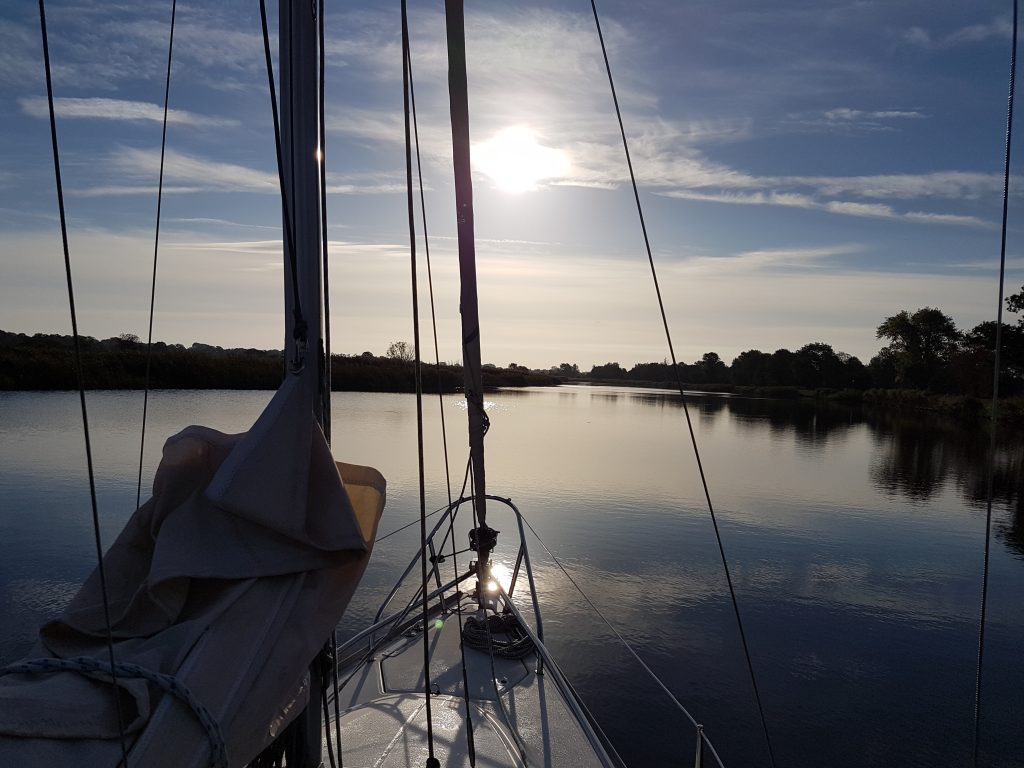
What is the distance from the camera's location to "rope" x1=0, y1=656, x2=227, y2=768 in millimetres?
1809

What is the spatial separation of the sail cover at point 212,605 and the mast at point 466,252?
1867 millimetres

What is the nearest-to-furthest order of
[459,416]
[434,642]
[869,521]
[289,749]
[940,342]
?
[289,749]
[434,642]
[869,521]
[459,416]
[940,342]

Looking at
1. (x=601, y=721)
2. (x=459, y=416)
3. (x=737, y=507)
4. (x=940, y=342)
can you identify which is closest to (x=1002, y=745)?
(x=601, y=721)

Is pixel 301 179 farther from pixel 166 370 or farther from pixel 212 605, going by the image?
pixel 166 370

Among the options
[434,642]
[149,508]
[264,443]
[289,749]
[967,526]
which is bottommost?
[967,526]

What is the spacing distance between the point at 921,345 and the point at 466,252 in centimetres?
7495

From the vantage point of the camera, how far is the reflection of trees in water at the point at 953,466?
18.2m

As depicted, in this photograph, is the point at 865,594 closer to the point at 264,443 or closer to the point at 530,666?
the point at 530,666

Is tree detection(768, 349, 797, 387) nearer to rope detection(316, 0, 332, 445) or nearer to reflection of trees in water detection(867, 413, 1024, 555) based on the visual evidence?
reflection of trees in water detection(867, 413, 1024, 555)

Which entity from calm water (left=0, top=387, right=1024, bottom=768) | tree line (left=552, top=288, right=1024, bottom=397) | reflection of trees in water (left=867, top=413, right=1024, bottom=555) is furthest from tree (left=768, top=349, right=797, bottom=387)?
calm water (left=0, top=387, right=1024, bottom=768)

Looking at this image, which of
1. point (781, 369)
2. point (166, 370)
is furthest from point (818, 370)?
point (166, 370)

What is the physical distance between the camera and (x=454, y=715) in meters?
4.11

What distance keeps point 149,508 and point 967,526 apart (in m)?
17.2

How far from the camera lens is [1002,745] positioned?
6473mm
